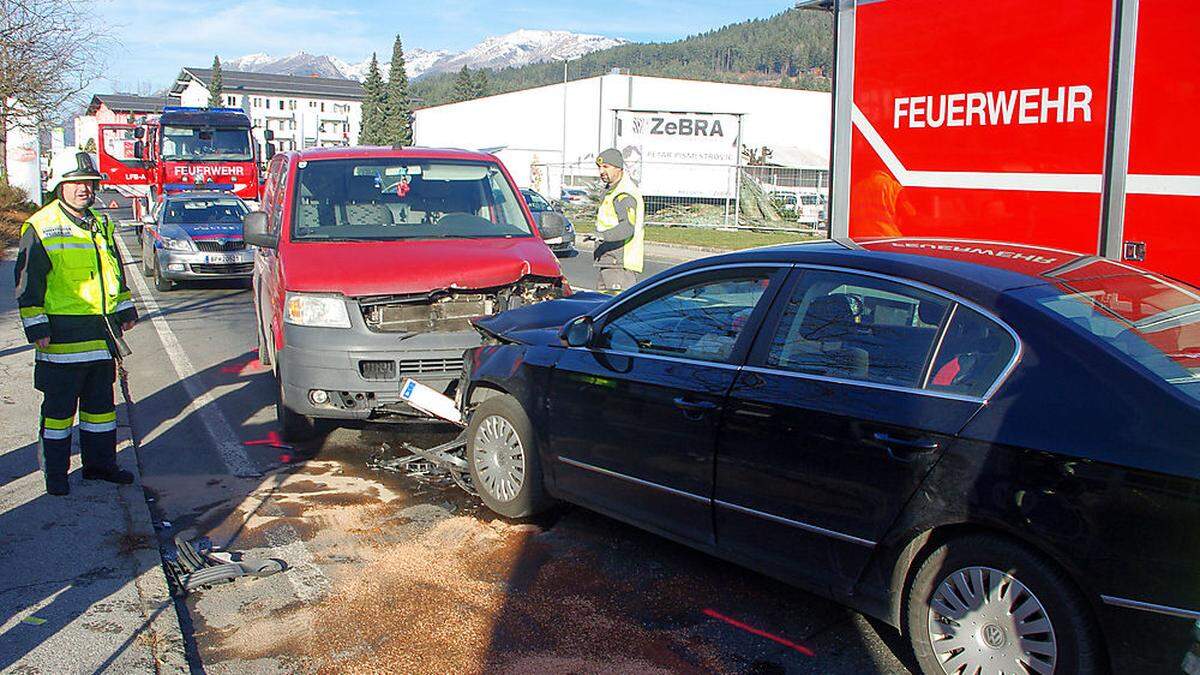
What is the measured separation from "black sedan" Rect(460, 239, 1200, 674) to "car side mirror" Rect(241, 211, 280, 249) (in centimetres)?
333

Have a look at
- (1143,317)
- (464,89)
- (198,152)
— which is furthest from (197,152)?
(464,89)

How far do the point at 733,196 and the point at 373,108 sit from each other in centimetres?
7040

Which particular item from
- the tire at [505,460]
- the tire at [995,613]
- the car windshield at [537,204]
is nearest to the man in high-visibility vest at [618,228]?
the tire at [505,460]

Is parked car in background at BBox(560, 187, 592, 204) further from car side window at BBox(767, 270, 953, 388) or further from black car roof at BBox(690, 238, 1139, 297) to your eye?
car side window at BBox(767, 270, 953, 388)

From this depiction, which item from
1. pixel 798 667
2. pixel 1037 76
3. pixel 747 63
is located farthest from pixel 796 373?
pixel 747 63

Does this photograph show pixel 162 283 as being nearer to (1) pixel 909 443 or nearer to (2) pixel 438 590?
(2) pixel 438 590

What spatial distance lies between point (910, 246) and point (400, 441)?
13.6 ft

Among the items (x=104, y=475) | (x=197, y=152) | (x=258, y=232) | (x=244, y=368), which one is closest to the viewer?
(x=104, y=475)

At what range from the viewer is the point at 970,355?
382 centimetres

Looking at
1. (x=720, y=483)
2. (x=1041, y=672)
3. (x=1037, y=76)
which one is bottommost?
(x=1041, y=672)

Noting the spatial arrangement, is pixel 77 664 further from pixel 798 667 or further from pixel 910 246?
pixel 910 246

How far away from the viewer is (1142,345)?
3.63m

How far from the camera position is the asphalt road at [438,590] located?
4207 mm

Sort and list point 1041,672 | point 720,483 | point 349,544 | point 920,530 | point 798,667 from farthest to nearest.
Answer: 1. point 349,544
2. point 720,483
3. point 798,667
4. point 920,530
5. point 1041,672
